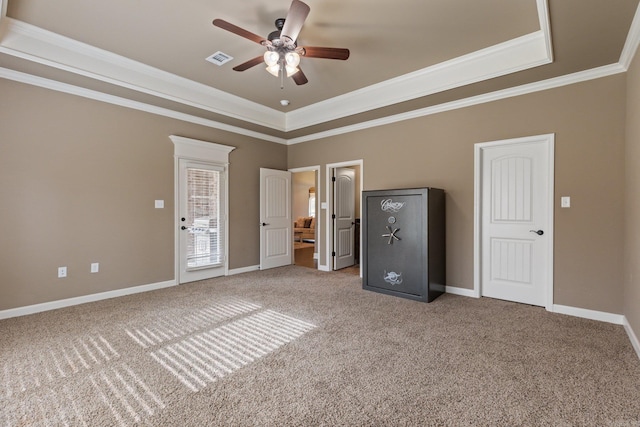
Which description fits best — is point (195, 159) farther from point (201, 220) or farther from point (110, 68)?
point (110, 68)

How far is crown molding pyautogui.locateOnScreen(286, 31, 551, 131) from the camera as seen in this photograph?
3027mm

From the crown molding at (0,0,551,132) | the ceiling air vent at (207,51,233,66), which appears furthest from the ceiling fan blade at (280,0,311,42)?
the crown molding at (0,0,551,132)

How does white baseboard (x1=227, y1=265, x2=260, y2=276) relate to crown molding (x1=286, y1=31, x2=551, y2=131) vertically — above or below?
below

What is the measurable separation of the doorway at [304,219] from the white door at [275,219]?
41 cm

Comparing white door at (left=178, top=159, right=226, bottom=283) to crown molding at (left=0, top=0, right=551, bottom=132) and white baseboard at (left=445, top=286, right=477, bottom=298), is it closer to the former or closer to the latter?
crown molding at (left=0, top=0, right=551, bottom=132)

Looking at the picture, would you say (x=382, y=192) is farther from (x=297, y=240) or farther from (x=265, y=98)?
(x=297, y=240)

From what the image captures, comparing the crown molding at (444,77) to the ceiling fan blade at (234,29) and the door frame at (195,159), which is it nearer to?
the door frame at (195,159)

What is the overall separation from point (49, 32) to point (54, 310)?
2.98m

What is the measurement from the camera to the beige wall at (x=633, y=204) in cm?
248

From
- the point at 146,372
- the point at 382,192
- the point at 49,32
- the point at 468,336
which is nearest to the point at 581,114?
the point at 382,192

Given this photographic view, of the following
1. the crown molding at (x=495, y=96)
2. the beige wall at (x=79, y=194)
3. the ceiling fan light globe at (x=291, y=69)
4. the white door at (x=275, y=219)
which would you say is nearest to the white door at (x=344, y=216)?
the crown molding at (x=495, y=96)

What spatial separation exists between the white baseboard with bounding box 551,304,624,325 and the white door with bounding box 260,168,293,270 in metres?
4.33

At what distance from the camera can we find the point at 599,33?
2.52 metres

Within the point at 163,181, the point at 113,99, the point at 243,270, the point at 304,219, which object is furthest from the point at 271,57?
the point at 304,219
